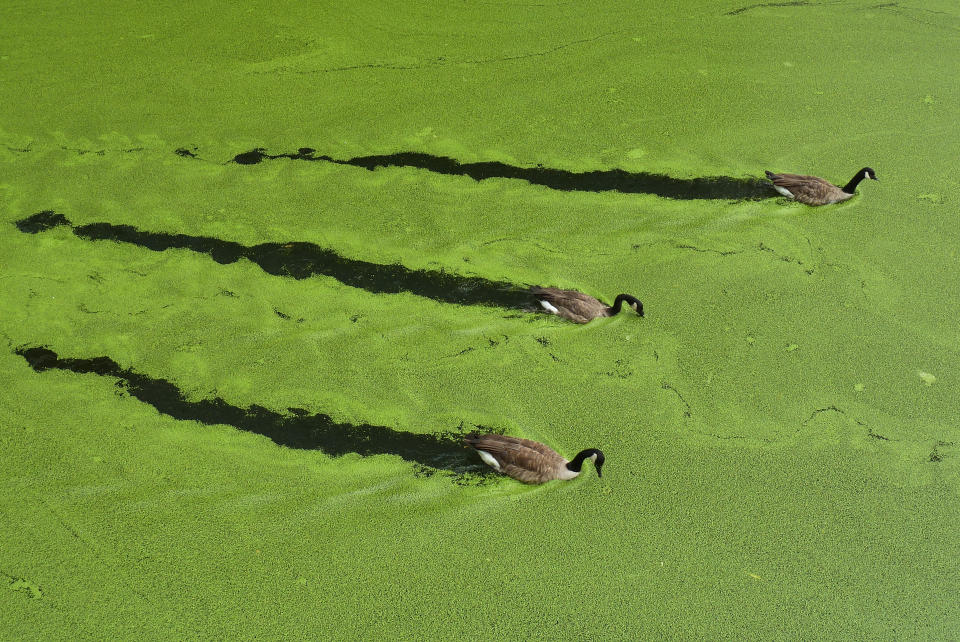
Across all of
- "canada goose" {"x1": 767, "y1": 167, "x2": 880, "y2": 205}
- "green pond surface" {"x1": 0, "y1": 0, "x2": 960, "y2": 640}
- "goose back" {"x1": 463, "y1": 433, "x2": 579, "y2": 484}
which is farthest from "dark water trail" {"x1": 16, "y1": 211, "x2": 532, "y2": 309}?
"canada goose" {"x1": 767, "y1": 167, "x2": 880, "y2": 205}

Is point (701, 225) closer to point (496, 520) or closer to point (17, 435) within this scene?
point (496, 520)

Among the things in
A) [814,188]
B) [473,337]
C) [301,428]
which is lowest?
[301,428]

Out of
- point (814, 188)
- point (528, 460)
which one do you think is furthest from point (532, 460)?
point (814, 188)

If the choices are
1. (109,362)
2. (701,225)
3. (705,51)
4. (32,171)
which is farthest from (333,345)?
(705,51)

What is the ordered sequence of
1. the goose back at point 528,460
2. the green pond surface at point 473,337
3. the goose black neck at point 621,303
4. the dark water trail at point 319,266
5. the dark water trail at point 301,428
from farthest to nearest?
the dark water trail at point 319,266, the goose black neck at point 621,303, the dark water trail at point 301,428, the goose back at point 528,460, the green pond surface at point 473,337

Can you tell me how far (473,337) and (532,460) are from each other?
0.61 metres

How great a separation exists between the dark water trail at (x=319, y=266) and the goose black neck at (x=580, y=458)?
0.74 metres

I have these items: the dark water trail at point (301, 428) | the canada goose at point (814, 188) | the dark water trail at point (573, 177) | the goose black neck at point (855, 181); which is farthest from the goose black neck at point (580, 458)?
the goose black neck at point (855, 181)

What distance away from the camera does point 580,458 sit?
204 cm

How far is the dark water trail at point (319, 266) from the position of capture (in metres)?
2.69

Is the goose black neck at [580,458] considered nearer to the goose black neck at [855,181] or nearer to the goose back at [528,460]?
the goose back at [528,460]

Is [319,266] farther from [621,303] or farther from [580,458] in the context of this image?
[580,458]

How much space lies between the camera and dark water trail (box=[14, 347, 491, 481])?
2.15 metres

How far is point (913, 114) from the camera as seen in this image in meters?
3.44
